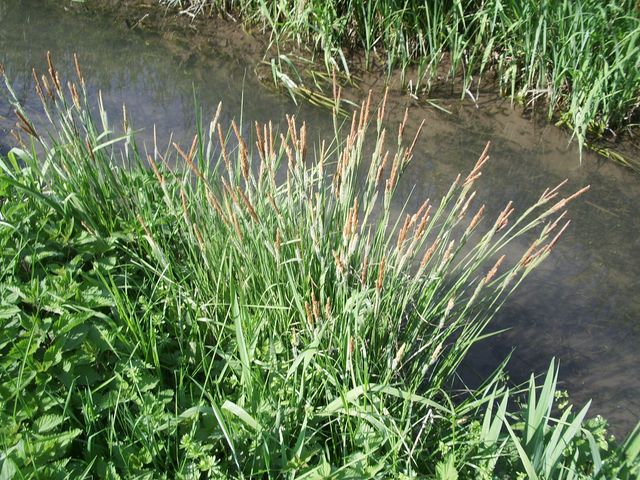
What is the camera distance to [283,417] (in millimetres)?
1812

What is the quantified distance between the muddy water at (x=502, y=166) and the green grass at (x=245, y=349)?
72 cm

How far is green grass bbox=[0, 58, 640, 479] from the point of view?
66.9 inches

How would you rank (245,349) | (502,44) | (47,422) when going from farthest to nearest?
(502,44) < (245,349) < (47,422)

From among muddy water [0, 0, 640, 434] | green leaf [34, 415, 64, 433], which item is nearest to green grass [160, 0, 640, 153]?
muddy water [0, 0, 640, 434]

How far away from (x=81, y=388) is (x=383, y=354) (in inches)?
33.5

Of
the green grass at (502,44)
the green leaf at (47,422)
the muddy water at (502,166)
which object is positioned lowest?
the muddy water at (502,166)

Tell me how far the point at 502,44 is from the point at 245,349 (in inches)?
130

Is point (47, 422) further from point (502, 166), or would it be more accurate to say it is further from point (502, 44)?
point (502, 44)

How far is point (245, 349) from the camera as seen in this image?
70.9 inches

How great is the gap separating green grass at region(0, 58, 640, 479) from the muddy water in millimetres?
721

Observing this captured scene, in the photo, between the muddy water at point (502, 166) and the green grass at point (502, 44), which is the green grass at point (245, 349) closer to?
the muddy water at point (502, 166)

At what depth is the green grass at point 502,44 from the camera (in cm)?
382

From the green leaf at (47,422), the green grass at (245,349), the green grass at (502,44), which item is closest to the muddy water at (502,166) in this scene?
the green grass at (502,44)

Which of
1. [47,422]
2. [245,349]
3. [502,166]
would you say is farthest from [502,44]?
[47,422]
